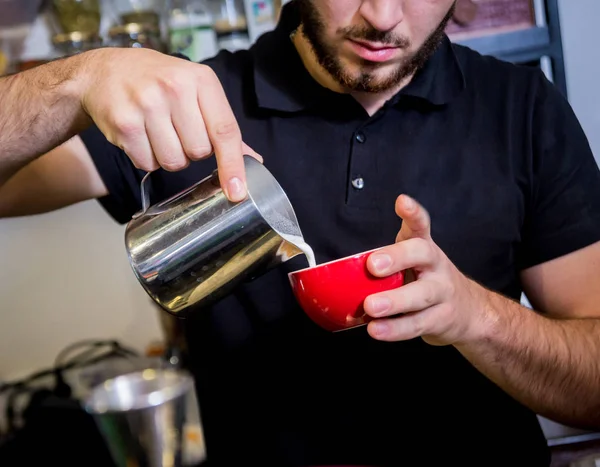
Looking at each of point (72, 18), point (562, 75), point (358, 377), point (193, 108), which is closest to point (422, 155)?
point (358, 377)

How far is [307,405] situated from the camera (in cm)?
99

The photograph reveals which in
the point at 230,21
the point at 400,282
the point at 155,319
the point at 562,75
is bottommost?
the point at 155,319

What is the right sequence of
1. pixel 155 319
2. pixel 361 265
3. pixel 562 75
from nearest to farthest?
pixel 361 265
pixel 562 75
pixel 155 319

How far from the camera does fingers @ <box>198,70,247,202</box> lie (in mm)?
655

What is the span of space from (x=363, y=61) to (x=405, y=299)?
0.41m

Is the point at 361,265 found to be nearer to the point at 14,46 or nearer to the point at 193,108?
the point at 193,108

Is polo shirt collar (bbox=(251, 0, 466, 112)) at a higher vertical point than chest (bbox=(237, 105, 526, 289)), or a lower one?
higher

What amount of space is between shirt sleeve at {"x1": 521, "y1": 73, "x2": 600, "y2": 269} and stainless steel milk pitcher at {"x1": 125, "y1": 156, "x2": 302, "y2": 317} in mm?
460

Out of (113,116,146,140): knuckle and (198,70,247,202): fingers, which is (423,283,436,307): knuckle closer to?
(198,70,247,202): fingers

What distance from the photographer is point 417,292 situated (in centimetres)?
65

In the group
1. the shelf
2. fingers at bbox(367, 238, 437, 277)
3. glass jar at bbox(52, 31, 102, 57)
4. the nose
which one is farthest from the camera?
glass jar at bbox(52, 31, 102, 57)

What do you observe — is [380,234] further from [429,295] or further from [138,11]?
[138,11]

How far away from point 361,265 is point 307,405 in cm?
43

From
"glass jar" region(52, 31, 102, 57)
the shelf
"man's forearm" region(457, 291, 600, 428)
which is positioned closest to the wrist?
"man's forearm" region(457, 291, 600, 428)
